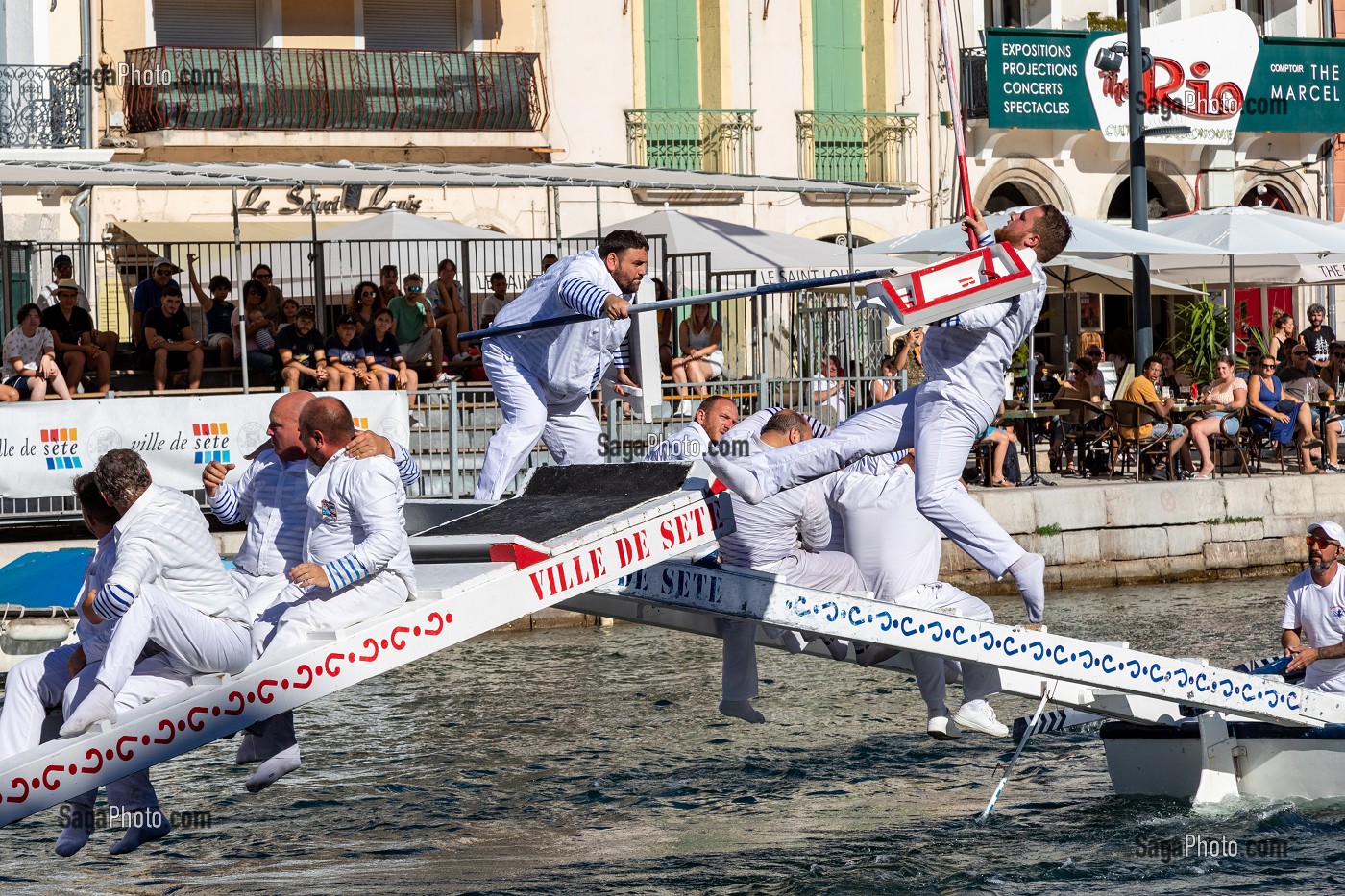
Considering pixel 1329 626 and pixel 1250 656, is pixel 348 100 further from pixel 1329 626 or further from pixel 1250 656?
pixel 1329 626

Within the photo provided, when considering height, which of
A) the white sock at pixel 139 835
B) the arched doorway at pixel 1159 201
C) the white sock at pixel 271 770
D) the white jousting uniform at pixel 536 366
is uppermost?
the arched doorway at pixel 1159 201

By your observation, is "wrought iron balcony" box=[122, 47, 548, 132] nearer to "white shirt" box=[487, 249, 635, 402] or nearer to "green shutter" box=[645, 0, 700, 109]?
"green shutter" box=[645, 0, 700, 109]

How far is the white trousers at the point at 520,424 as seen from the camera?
35.7 feet

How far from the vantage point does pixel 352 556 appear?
28.1ft

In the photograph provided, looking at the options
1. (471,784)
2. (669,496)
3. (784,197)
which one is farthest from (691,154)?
(669,496)

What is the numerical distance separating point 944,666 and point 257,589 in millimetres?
3806

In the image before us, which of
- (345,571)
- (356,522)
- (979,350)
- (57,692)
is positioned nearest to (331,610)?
(345,571)

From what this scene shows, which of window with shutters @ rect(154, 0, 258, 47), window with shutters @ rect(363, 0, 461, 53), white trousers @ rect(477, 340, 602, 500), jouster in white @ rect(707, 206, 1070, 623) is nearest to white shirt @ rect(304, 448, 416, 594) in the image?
jouster in white @ rect(707, 206, 1070, 623)

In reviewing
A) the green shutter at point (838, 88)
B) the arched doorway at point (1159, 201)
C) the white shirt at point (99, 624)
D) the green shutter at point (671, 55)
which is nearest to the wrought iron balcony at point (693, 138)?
the green shutter at point (671, 55)

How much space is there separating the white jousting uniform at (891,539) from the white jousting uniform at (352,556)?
115 inches

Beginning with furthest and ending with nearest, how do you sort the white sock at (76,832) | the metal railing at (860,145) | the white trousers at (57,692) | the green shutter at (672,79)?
the metal railing at (860,145) < the green shutter at (672,79) < the white sock at (76,832) < the white trousers at (57,692)

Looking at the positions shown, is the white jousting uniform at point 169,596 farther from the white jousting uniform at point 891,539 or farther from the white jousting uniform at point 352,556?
the white jousting uniform at point 891,539

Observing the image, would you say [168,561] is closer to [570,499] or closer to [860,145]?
[570,499]

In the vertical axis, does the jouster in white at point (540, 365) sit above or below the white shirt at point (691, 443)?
above
